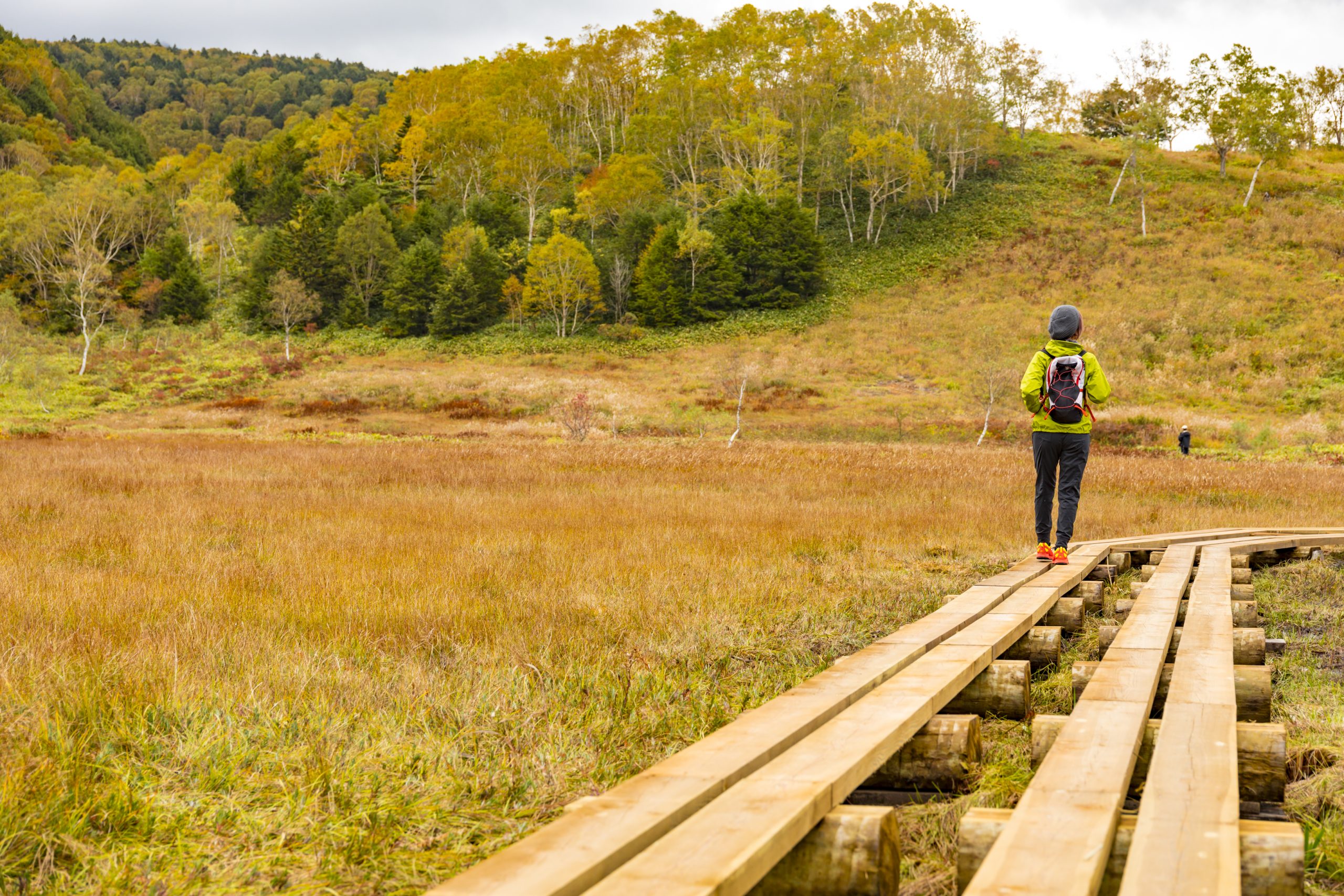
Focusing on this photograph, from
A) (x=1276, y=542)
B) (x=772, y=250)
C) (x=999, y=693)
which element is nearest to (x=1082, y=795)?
(x=999, y=693)

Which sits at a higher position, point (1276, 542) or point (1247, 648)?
point (1247, 648)

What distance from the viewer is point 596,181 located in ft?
229

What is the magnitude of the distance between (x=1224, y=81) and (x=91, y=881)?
81.9 meters

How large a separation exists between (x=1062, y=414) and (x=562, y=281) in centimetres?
5432

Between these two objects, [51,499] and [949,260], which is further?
[949,260]

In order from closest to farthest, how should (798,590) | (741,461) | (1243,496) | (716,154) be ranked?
(798,590) → (1243,496) → (741,461) → (716,154)

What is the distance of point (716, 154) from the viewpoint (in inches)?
2884

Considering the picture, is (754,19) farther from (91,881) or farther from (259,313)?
(91,881)

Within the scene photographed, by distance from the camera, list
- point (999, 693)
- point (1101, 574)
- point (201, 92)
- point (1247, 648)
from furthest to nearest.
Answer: point (201, 92) → point (1101, 574) → point (1247, 648) → point (999, 693)

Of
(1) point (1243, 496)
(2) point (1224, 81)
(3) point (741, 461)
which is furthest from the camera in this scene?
(2) point (1224, 81)

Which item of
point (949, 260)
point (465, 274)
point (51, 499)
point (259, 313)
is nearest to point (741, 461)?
point (51, 499)

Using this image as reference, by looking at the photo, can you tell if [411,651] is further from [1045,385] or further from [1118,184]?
[1118,184]

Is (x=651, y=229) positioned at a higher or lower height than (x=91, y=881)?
higher

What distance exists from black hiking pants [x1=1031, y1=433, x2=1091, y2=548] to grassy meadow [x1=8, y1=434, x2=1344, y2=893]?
82cm
